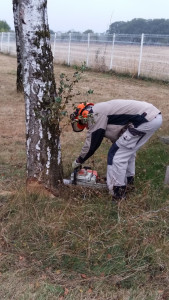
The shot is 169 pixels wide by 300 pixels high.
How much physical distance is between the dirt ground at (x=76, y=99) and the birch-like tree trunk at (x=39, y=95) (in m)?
0.60

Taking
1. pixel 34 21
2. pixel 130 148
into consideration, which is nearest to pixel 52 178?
pixel 130 148

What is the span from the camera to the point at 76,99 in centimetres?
1071

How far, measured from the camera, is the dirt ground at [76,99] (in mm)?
6183

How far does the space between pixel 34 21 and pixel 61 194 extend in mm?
1757

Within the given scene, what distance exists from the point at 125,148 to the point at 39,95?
105 centimetres

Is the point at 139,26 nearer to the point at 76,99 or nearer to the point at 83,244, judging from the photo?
the point at 76,99

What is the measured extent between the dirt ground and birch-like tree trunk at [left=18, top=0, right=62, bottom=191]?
23.7 inches

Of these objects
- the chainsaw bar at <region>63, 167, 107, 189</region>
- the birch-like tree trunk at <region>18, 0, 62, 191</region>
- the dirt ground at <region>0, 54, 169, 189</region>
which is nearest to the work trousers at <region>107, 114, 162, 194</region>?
A: the chainsaw bar at <region>63, 167, 107, 189</region>

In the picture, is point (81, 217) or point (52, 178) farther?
point (52, 178)

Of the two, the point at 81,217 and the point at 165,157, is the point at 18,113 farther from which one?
the point at 81,217

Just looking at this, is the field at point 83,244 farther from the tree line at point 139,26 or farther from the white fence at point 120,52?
the tree line at point 139,26

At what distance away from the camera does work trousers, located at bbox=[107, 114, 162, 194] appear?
150 inches

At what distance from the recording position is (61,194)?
13.0ft

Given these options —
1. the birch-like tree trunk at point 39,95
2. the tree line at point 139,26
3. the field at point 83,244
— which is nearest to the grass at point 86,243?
the field at point 83,244
